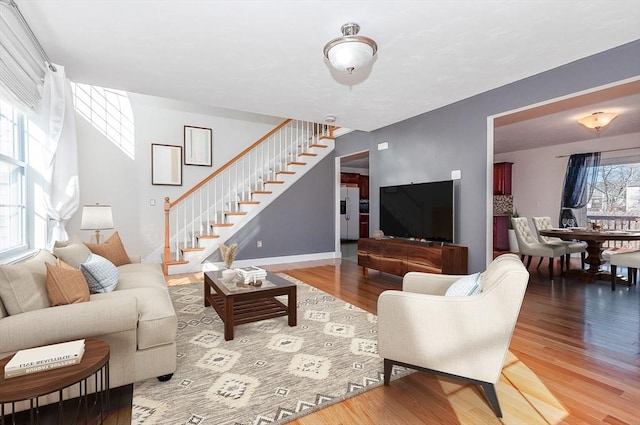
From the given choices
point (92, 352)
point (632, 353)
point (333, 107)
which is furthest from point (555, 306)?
point (92, 352)

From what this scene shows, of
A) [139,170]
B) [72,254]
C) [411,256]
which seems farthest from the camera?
[139,170]

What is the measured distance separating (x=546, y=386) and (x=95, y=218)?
4797 millimetres

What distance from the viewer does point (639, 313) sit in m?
3.26

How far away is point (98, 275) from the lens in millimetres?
2367

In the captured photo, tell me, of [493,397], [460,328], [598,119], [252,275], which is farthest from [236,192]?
[598,119]

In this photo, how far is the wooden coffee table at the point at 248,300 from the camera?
2.64m

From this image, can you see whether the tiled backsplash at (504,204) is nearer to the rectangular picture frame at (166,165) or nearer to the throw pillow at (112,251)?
the rectangular picture frame at (166,165)

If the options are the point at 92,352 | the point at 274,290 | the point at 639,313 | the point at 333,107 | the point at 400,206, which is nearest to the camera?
the point at 92,352

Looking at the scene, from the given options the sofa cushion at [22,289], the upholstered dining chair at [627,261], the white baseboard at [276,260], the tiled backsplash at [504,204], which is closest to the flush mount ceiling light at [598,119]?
the upholstered dining chair at [627,261]

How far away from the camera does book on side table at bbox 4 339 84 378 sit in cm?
129

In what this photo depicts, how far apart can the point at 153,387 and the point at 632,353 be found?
356 cm

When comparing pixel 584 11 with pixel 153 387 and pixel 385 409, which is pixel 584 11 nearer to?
pixel 385 409

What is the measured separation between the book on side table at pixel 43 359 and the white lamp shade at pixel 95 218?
110 inches

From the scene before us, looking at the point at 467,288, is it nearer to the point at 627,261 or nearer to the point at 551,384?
the point at 551,384
